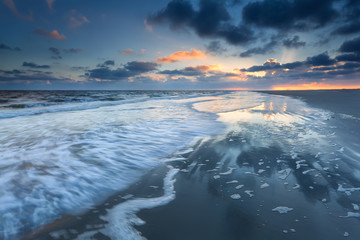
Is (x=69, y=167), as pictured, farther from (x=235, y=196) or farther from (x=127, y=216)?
(x=235, y=196)

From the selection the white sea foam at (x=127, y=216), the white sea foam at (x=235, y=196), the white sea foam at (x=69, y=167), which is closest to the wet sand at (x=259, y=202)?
the white sea foam at (x=235, y=196)

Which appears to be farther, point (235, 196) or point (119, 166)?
point (119, 166)

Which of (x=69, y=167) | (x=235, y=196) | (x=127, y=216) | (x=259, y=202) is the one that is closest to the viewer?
(x=127, y=216)

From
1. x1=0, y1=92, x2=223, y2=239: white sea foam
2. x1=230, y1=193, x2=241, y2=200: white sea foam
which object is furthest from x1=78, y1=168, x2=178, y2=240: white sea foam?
x1=230, y1=193, x2=241, y2=200: white sea foam

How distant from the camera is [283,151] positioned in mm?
4465

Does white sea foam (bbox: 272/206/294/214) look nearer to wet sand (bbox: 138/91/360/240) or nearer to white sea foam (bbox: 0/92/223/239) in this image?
wet sand (bbox: 138/91/360/240)

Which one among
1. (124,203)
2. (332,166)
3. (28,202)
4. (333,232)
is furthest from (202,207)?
(332,166)

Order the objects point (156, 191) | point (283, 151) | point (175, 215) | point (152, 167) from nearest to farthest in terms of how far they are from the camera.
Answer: point (175, 215), point (156, 191), point (152, 167), point (283, 151)

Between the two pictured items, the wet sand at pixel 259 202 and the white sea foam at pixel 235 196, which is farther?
the white sea foam at pixel 235 196

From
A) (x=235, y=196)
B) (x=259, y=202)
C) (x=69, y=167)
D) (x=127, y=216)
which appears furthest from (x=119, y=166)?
(x=259, y=202)

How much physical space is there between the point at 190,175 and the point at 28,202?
8.36 ft

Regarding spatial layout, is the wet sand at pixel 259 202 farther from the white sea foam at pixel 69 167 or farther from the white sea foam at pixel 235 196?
the white sea foam at pixel 69 167

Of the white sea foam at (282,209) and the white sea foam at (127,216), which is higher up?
the white sea foam at (282,209)

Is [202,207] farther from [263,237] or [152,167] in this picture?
[152,167]
